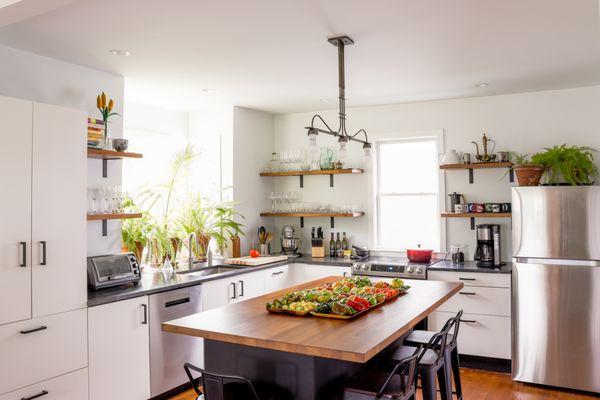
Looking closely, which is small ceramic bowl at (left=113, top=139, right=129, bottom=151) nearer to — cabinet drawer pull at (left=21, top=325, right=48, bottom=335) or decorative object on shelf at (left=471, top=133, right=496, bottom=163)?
cabinet drawer pull at (left=21, top=325, right=48, bottom=335)

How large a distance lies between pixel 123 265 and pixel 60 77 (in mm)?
1478

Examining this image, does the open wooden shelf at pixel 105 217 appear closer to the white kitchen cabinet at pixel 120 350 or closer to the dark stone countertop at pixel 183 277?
the dark stone countertop at pixel 183 277

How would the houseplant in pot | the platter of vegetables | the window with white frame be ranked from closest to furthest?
1. the platter of vegetables
2. the houseplant in pot
3. the window with white frame

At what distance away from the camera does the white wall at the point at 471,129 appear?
472 cm

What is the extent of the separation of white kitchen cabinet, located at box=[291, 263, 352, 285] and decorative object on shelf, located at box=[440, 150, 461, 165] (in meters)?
1.46

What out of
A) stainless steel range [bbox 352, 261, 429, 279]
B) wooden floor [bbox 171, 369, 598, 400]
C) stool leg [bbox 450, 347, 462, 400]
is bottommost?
wooden floor [bbox 171, 369, 598, 400]

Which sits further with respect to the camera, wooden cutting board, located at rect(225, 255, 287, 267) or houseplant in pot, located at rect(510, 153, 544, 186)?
wooden cutting board, located at rect(225, 255, 287, 267)

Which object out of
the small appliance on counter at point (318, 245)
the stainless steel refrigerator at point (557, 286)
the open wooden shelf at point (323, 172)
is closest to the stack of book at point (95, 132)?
the open wooden shelf at point (323, 172)

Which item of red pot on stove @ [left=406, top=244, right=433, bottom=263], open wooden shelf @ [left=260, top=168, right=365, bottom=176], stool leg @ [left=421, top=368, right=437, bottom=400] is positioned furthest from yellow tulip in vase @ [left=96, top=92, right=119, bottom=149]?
red pot on stove @ [left=406, top=244, right=433, bottom=263]

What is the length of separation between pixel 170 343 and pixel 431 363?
2110 millimetres

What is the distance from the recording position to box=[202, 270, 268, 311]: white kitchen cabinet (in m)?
4.27

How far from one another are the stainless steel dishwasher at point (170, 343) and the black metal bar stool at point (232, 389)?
4.91ft

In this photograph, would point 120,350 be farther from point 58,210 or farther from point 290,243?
point 290,243

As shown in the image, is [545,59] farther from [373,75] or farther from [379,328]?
[379,328]
